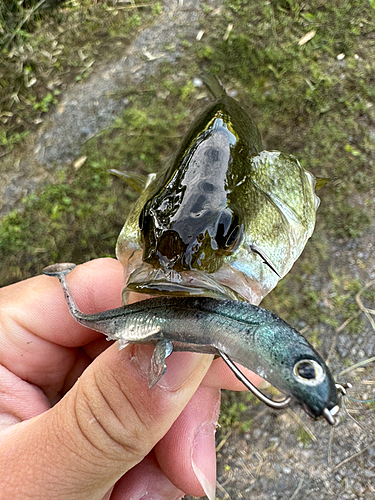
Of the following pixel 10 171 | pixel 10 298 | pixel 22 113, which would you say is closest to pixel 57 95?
pixel 22 113

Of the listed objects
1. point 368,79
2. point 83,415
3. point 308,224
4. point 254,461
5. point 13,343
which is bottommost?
point 254,461

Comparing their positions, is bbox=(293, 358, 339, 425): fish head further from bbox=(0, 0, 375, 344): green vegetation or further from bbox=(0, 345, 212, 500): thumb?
bbox=(0, 0, 375, 344): green vegetation

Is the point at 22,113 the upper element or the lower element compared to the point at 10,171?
upper

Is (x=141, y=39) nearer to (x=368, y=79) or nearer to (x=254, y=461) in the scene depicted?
(x=368, y=79)

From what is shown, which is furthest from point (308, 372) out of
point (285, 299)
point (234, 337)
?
point (285, 299)

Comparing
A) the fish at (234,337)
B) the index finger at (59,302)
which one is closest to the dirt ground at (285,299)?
the index finger at (59,302)

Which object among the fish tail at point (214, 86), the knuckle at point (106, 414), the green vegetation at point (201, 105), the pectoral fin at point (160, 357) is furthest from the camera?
the green vegetation at point (201, 105)

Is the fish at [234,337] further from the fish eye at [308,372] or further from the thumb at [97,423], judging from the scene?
the thumb at [97,423]
